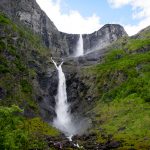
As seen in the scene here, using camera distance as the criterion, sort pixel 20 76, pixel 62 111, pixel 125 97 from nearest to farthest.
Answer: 1. pixel 125 97
2. pixel 20 76
3. pixel 62 111

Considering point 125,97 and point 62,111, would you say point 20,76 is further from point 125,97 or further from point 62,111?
point 125,97

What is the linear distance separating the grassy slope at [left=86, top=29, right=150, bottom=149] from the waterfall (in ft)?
32.6

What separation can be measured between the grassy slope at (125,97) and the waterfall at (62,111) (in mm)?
9932

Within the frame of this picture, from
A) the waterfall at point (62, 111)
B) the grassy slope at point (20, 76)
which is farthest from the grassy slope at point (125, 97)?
the grassy slope at point (20, 76)

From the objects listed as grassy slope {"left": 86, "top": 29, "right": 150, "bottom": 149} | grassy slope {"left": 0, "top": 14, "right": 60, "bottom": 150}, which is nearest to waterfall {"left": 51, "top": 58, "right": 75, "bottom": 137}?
grassy slope {"left": 0, "top": 14, "right": 60, "bottom": 150}

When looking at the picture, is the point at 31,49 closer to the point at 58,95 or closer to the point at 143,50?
the point at 58,95

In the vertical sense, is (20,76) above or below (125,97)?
above

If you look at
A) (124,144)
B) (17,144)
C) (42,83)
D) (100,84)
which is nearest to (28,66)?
(42,83)

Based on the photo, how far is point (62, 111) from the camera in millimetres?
152250

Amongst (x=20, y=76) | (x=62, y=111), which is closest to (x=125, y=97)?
(x=62, y=111)

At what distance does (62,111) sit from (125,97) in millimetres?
26281

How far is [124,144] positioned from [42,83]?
69.6 m

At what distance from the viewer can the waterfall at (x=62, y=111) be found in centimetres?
13332

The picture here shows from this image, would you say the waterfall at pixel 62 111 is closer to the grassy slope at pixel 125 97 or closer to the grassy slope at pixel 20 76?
the grassy slope at pixel 20 76
